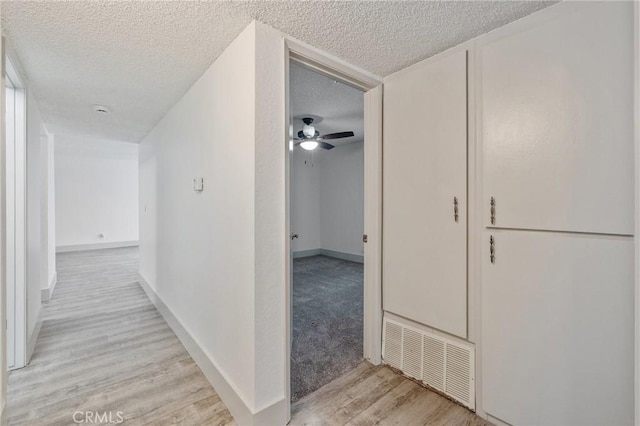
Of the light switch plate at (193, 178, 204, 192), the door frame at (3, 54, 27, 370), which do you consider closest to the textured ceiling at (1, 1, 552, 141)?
the door frame at (3, 54, 27, 370)

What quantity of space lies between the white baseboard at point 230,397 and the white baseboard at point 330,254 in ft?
12.9

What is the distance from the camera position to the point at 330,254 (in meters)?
6.59

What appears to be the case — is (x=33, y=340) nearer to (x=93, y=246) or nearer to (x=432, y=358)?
(x=432, y=358)

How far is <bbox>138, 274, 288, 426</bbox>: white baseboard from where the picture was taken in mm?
1490

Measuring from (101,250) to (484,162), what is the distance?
346 inches

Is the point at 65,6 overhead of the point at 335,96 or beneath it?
beneath

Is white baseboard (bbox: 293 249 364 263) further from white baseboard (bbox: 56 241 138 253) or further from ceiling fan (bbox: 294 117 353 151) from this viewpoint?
white baseboard (bbox: 56 241 138 253)

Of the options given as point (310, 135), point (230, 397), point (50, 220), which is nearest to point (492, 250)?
point (230, 397)

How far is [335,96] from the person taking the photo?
119 inches

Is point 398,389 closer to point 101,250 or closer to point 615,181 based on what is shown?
point 615,181

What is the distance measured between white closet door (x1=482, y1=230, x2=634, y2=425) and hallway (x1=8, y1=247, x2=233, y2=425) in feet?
5.32

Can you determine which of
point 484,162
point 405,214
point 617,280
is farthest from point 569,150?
point 405,214

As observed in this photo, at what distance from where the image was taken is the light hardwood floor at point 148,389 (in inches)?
64.5

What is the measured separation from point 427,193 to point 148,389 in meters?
2.30
